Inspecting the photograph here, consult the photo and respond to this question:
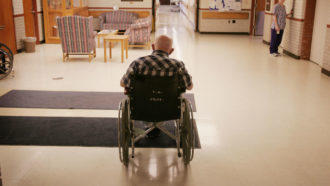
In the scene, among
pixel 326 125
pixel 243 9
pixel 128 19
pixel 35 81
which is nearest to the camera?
pixel 326 125

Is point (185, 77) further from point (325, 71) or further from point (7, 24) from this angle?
point (7, 24)

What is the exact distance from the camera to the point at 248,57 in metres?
8.25

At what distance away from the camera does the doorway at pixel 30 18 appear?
9.12 metres

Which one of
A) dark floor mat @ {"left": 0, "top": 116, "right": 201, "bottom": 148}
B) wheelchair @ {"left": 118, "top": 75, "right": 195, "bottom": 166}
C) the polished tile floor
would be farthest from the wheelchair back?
dark floor mat @ {"left": 0, "top": 116, "right": 201, "bottom": 148}

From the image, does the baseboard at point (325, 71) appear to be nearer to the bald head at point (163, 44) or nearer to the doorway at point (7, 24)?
the bald head at point (163, 44)

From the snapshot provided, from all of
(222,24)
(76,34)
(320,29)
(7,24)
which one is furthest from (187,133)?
(222,24)

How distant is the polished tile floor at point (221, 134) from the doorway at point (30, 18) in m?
2.18

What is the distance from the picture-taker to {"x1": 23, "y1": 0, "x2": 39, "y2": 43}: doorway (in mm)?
9125

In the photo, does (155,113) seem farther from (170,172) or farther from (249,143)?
(249,143)

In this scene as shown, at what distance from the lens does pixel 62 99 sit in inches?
189

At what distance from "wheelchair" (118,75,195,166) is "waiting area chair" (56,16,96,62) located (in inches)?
185

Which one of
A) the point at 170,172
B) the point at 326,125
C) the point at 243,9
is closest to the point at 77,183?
the point at 170,172

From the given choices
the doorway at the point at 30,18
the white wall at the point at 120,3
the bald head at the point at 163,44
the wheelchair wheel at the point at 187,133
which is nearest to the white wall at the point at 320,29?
the bald head at the point at 163,44

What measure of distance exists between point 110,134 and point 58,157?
671 mm
